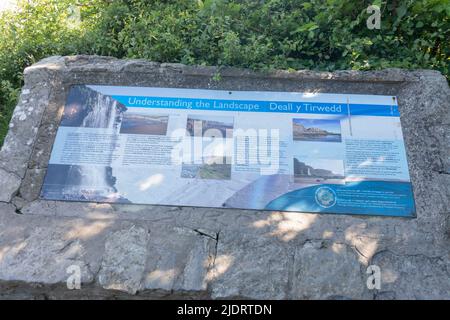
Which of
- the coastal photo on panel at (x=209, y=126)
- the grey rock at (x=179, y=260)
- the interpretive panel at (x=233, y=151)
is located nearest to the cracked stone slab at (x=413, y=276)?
the interpretive panel at (x=233, y=151)

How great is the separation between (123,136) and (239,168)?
0.85 m

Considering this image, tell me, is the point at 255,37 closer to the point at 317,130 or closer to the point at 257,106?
the point at 257,106

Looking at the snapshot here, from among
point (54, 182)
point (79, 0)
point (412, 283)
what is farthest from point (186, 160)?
point (79, 0)

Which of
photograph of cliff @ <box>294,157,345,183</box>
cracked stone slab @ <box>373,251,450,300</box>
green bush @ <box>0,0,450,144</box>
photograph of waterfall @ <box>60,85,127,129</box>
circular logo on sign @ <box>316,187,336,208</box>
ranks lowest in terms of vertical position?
cracked stone slab @ <box>373,251,450,300</box>

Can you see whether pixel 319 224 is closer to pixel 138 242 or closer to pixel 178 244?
pixel 178 244

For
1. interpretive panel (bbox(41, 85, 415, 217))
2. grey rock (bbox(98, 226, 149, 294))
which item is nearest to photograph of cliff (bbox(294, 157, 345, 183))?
interpretive panel (bbox(41, 85, 415, 217))

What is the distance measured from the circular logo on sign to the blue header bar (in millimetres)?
599

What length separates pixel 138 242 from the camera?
2.40 meters

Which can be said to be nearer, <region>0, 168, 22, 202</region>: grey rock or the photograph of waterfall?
<region>0, 168, 22, 202</region>: grey rock

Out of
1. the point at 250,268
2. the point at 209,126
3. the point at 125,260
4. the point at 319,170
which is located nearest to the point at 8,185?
the point at 125,260

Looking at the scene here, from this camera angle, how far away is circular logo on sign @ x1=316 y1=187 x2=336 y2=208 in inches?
97.3

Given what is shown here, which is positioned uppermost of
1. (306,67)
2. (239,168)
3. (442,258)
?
(306,67)

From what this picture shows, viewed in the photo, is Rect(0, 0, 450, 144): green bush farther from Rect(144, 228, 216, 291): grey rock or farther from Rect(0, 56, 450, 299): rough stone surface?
Rect(144, 228, 216, 291): grey rock

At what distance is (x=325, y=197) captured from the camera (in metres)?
2.49
